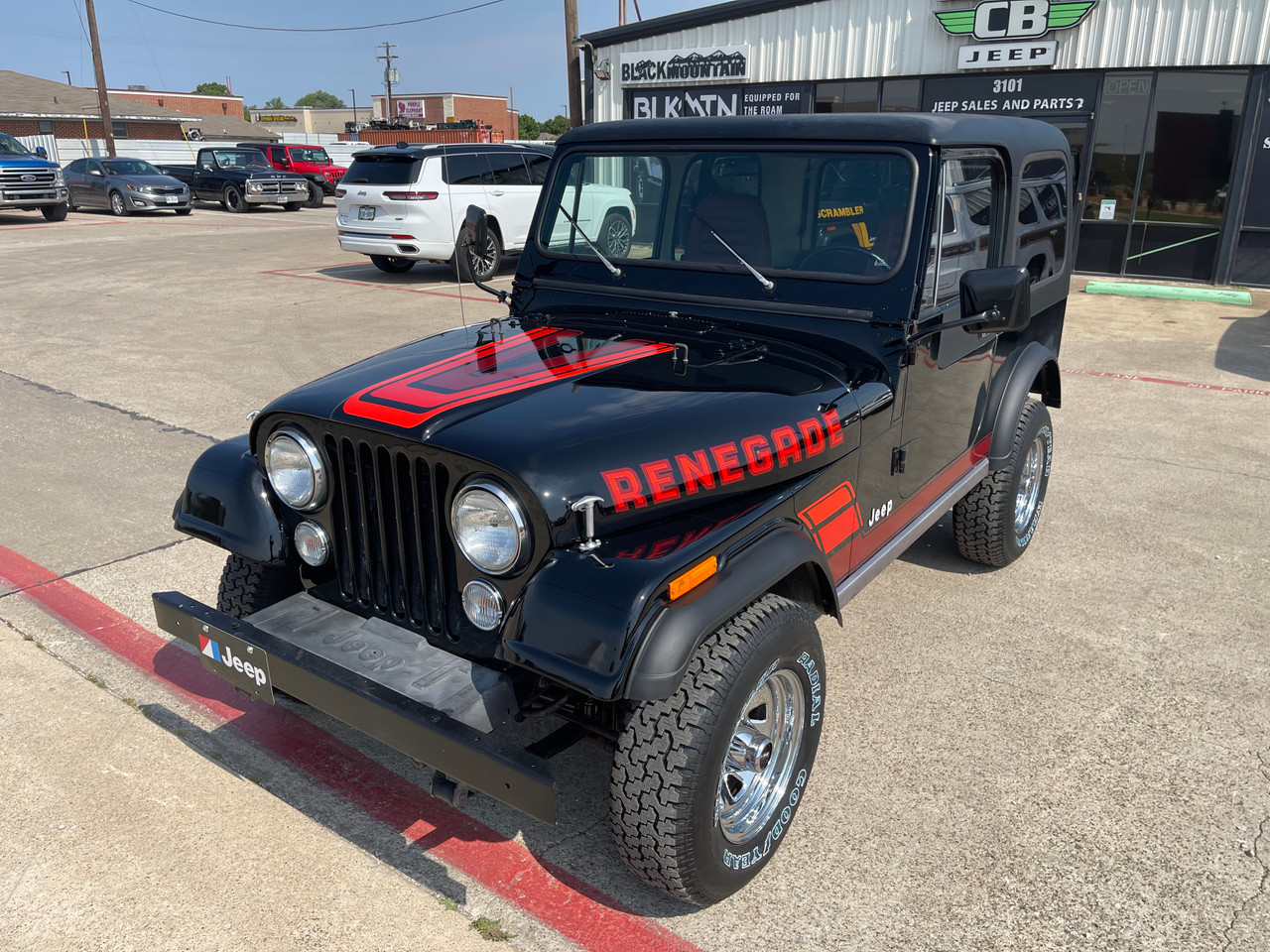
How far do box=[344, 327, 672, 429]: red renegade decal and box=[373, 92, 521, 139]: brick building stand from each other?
233 ft

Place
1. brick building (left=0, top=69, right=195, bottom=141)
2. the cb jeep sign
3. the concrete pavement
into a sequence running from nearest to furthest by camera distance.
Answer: the concrete pavement
the cb jeep sign
brick building (left=0, top=69, right=195, bottom=141)

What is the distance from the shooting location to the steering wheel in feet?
10.8

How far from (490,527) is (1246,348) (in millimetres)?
9370

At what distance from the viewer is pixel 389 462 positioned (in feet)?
8.51

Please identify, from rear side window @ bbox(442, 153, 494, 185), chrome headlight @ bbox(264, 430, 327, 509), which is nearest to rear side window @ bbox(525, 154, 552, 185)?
rear side window @ bbox(442, 153, 494, 185)

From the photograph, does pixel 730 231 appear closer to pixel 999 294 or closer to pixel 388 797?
pixel 999 294

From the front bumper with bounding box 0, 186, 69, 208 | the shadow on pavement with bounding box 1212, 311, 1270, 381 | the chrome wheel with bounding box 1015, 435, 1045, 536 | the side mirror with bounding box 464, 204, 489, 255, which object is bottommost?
the shadow on pavement with bounding box 1212, 311, 1270, 381

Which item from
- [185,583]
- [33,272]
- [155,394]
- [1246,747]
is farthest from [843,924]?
[33,272]

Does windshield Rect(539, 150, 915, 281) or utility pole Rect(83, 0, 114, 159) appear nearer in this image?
windshield Rect(539, 150, 915, 281)

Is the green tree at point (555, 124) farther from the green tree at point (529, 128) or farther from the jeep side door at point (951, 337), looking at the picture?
the jeep side door at point (951, 337)

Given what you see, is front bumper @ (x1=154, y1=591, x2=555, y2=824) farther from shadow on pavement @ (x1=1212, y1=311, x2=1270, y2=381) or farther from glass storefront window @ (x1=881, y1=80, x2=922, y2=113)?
glass storefront window @ (x1=881, y1=80, x2=922, y2=113)

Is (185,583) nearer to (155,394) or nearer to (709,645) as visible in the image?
(709,645)

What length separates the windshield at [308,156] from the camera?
27.9m

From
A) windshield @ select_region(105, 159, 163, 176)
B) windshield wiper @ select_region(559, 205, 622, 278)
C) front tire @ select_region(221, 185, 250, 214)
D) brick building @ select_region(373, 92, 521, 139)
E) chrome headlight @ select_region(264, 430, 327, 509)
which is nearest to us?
chrome headlight @ select_region(264, 430, 327, 509)
